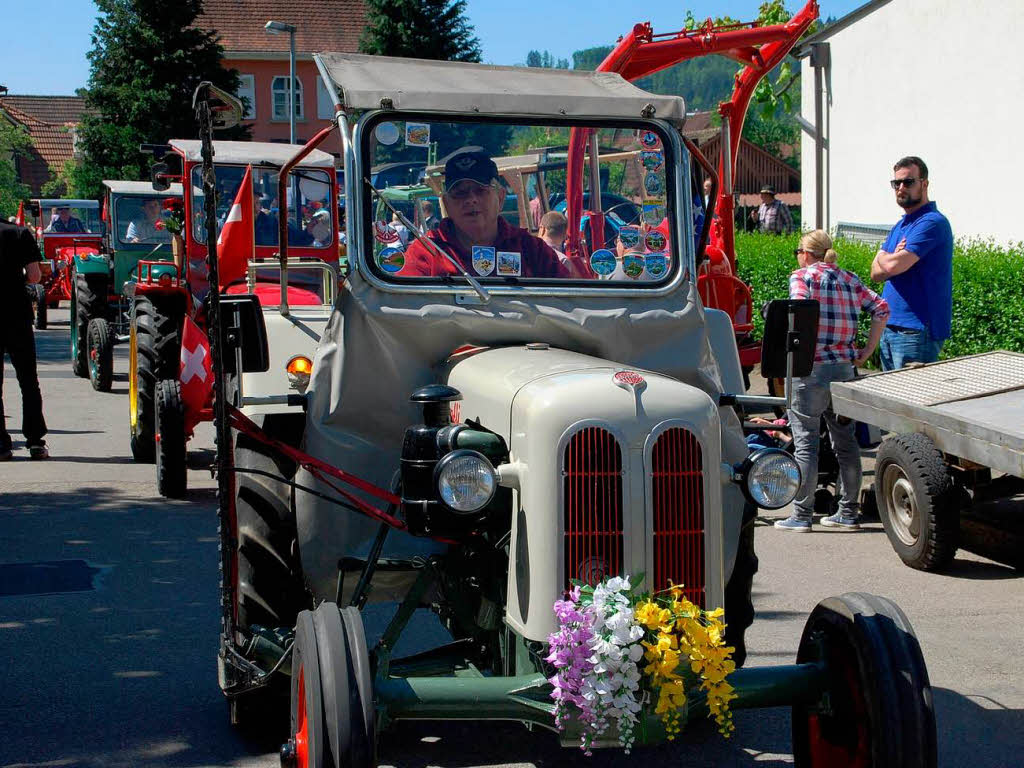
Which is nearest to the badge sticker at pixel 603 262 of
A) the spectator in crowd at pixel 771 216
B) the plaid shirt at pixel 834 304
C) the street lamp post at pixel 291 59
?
the plaid shirt at pixel 834 304

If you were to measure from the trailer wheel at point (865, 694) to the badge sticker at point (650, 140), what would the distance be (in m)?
1.93

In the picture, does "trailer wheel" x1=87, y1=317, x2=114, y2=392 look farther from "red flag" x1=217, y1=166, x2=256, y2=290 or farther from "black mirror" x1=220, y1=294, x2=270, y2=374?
"black mirror" x1=220, y1=294, x2=270, y2=374

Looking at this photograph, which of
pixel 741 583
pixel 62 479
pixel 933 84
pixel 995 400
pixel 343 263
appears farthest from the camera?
pixel 933 84

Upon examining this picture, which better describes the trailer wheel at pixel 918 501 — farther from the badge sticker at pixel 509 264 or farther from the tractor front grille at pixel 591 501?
the tractor front grille at pixel 591 501

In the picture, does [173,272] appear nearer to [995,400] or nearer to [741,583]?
[995,400]

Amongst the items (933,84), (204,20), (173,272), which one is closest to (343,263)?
(173,272)

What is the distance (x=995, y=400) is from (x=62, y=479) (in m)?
6.48

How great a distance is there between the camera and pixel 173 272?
12.1m

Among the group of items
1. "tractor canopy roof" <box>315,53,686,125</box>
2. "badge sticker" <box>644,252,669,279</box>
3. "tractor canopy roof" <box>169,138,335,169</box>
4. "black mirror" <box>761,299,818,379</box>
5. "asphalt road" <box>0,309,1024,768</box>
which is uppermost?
"tractor canopy roof" <box>169,138,335,169</box>

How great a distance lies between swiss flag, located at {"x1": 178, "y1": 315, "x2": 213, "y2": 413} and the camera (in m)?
8.75

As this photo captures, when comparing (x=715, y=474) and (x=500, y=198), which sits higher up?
(x=500, y=198)

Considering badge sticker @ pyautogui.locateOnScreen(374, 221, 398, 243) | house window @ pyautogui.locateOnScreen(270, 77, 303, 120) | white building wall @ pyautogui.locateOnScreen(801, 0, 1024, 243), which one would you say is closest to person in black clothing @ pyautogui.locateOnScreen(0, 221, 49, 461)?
badge sticker @ pyautogui.locateOnScreen(374, 221, 398, 243)

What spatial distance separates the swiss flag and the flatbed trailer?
4.24 metres

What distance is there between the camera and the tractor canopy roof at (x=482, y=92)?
4.56m
